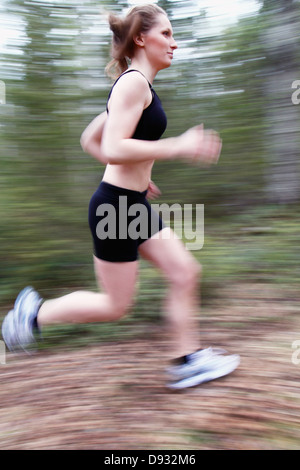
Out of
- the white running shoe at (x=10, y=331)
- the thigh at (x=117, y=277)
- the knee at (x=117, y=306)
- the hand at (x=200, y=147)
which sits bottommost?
the white running shoe at (x=10, y=331)

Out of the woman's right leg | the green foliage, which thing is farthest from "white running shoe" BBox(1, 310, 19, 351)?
the green foliage

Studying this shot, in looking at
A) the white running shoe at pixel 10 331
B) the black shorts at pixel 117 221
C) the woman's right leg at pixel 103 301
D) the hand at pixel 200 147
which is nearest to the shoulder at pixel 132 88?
the hand at pixel 200 147

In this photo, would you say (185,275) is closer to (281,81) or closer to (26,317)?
(26,317)

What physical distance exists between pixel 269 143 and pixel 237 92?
0.69m

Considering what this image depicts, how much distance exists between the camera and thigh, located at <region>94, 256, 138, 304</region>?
2037mm

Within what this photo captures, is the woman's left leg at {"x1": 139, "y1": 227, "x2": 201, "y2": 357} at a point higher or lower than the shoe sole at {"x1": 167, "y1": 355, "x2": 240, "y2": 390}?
higher

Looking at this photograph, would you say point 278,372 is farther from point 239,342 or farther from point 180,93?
point 180,93

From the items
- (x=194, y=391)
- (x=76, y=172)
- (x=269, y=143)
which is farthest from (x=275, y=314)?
(x=269, y=143)

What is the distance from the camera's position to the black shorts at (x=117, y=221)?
200 cm

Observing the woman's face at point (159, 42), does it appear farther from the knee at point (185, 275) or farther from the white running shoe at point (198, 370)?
the white running shoe at point (198, 370)

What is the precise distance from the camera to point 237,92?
16.0 ft

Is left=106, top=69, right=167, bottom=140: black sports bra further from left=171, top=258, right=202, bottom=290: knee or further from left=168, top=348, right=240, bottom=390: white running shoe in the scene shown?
left=168, top=348, right=240, bottom=390: white running shoe

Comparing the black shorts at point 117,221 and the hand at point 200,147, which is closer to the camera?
the hand at point 200,147

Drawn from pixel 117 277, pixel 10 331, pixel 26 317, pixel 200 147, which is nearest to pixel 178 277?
pixel 117 277
